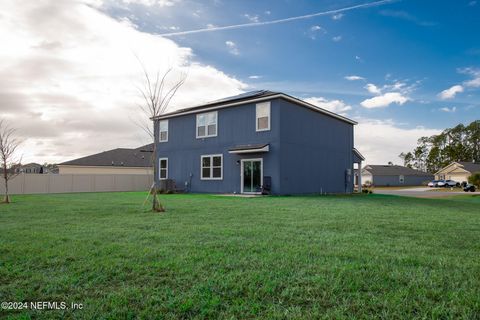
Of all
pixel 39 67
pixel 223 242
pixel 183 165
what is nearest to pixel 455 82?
pixel 183 165

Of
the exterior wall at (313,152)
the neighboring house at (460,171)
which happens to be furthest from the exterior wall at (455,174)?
the exterior wall at (313,152)

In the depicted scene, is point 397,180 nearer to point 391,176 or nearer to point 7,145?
point 391,176

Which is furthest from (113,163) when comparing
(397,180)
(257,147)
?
(397,180)

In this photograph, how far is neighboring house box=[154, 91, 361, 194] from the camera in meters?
17.0

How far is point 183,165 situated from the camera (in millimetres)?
21547

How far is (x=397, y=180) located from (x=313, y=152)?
148 ft

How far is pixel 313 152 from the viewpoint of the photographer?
62.8ft

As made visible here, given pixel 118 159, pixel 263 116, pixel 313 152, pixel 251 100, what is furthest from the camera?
pixel 118 159

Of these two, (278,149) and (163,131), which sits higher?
(163,131)

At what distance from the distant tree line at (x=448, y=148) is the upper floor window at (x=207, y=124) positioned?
200ft

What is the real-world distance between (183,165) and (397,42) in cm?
1446

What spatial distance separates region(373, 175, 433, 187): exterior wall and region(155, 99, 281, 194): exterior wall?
143ft

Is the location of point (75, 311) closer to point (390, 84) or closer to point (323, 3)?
point (323, 3)

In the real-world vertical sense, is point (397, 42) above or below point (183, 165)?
above
